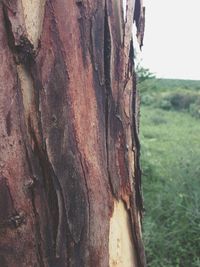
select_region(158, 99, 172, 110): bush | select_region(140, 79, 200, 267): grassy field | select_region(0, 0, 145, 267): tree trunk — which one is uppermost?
select_region(0, 0, 145, 267): tree trunk

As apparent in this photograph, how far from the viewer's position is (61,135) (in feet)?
2.48

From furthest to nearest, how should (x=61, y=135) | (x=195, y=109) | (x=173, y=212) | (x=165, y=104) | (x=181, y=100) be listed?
(x=181, y=100), (x=165, y=104), (x=195, y=109), (x=173, y=212), (x=61, y=135)

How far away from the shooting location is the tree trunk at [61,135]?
0.72m

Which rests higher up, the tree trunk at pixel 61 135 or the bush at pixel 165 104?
the tree trunk at pixel 61 135

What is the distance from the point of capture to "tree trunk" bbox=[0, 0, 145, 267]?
72 centimetres

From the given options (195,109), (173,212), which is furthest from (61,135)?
(195,109)

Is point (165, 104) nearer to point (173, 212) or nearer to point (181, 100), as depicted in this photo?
point (181, 100)

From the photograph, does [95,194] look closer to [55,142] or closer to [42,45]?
[55,142]

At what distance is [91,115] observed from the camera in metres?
0.80

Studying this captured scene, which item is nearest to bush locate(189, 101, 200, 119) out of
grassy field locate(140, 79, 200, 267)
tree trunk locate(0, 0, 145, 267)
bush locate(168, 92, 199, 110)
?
bush locate(168, 92, 199, 110)

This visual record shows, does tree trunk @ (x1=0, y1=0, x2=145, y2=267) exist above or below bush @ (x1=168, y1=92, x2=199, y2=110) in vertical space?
above

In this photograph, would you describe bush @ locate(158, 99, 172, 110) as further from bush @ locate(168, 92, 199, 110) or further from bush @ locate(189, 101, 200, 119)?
bush @ locate(189, 101, 200, 119)

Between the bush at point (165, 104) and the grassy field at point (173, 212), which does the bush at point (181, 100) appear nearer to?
the bush at point (165, 104)

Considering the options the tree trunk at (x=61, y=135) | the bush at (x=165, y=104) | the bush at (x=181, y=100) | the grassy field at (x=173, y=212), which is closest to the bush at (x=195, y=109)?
the bush at (x=181, y=100)
